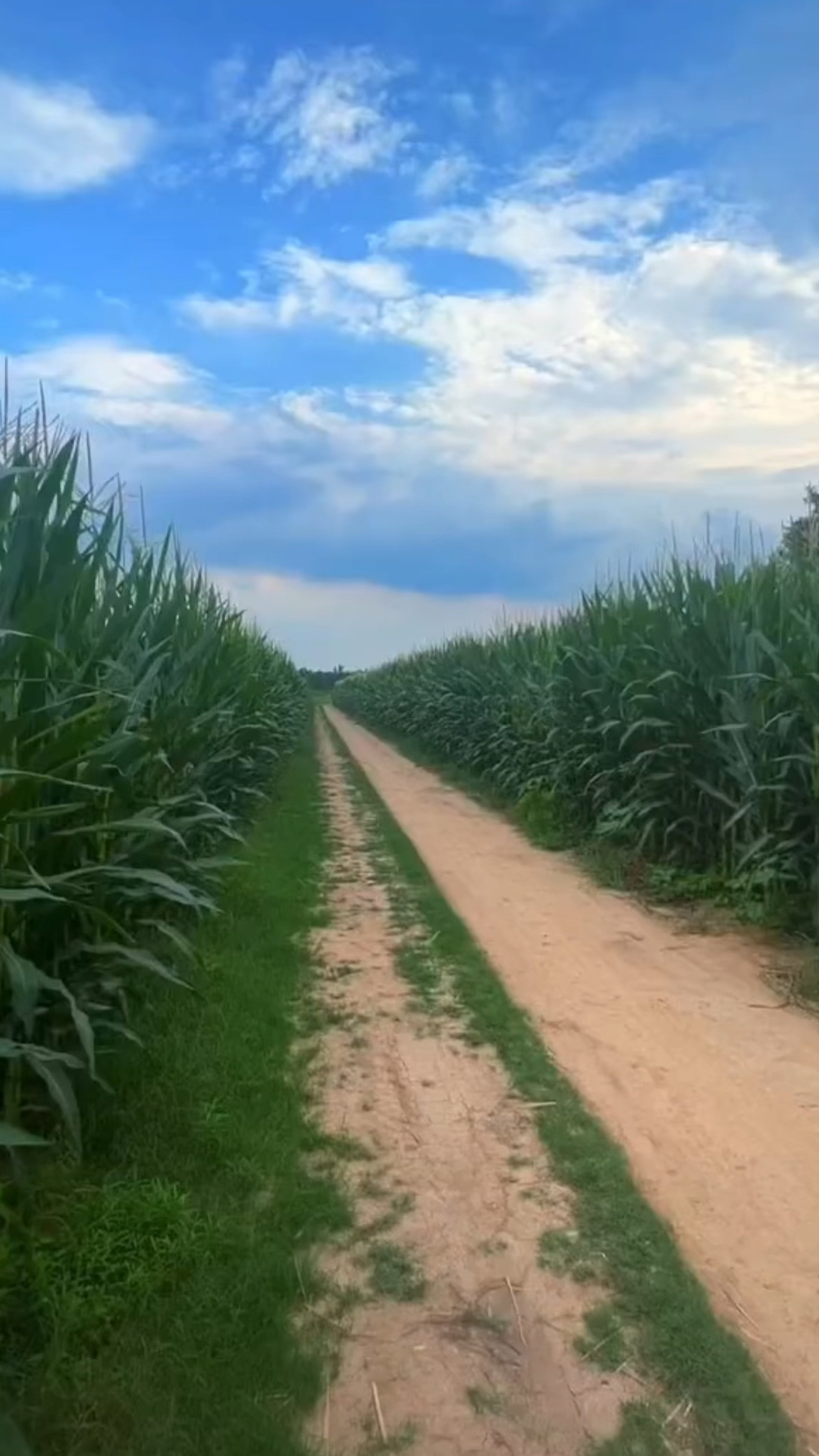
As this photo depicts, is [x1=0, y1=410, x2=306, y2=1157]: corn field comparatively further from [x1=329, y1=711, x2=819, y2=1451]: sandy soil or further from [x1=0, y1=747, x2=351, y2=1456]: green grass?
[x1=329, y1=711, x2=819, y2=1451]: sandy soil

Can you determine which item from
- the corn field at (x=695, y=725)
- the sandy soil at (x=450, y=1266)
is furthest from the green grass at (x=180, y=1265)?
the corn field at (x=695, y=725)

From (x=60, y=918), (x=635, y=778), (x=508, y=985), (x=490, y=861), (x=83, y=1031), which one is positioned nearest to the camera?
(x=83, y=1031)

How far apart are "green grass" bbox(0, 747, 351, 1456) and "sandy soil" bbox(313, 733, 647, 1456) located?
0.13m

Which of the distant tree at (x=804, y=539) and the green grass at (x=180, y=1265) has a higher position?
the distant tree at (x=804, y=539)

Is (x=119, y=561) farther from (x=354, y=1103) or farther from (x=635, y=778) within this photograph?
(x=635, y=778)

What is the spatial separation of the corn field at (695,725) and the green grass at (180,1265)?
3.93 m

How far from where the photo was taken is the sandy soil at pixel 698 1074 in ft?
10.7

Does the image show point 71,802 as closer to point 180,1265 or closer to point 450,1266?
point 180,1265

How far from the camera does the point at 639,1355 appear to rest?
2.88 metres

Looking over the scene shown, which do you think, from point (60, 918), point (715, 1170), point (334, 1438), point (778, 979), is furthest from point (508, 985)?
point (334, 1438)

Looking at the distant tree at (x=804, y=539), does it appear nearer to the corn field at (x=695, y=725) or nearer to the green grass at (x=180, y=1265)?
the corn field at (x=695, y=725)

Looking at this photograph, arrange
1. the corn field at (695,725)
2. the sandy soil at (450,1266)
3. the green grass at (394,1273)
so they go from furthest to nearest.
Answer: the corn field at (695,725)
the green grass at (394,1273)
the sandy soil at (450,1266)

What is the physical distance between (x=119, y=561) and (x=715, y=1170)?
3785mm

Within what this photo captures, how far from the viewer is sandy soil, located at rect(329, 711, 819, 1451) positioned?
10.7 ft
